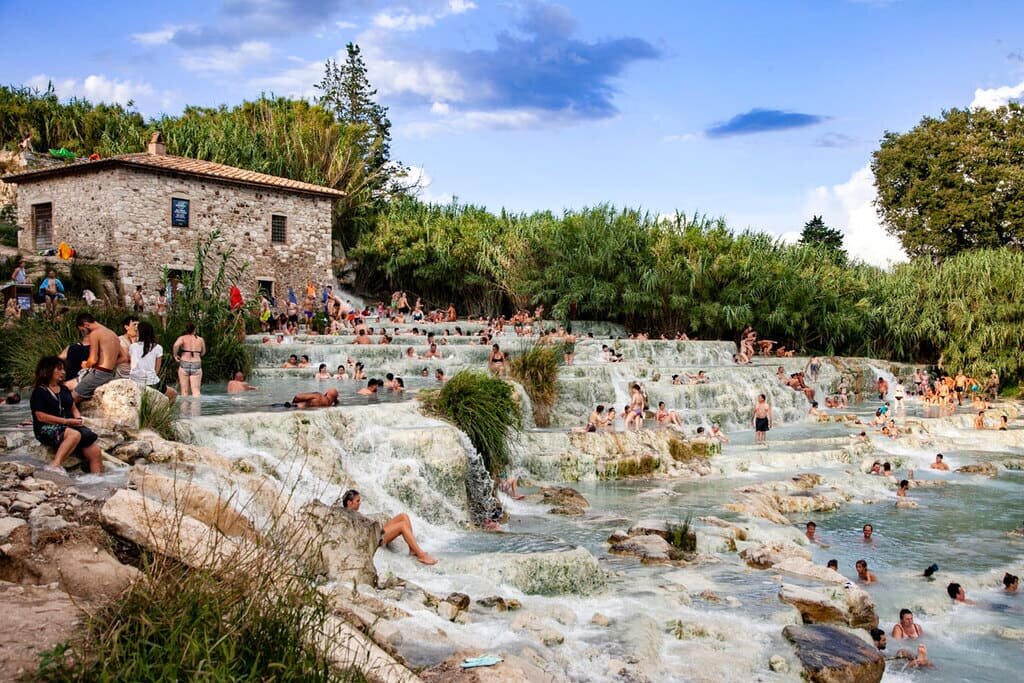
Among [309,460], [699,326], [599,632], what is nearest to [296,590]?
[599,632]

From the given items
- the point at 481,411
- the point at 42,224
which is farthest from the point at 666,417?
the point at 42,224

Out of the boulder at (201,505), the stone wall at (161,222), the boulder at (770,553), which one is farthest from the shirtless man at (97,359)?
the stone wall at (161,222)

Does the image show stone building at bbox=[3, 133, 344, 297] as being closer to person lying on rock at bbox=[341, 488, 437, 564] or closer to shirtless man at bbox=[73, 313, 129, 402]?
shirtless man at bbox=[73, 313, 129, 402]

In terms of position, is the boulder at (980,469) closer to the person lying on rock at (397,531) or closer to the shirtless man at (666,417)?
the shirtless man at (666,417)

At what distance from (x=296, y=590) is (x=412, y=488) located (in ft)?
Result: 20.9

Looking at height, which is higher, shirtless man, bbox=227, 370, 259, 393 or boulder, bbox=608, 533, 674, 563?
shirtless man, bbox=227, 370, 259, 393

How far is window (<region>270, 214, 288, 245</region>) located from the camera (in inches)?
1098

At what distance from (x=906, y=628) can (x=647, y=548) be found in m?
2.71

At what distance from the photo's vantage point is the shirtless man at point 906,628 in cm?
790

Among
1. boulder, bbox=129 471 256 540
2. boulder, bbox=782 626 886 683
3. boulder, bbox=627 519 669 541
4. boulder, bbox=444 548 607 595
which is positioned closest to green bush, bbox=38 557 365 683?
boulder, bbox=129 471 256 540

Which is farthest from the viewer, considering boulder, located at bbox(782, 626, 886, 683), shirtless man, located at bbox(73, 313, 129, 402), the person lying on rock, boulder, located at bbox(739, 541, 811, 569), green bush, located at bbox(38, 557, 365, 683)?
boulder, located at bbox(739, 541, 811, 569)

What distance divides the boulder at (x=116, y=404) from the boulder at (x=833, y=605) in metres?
6.69

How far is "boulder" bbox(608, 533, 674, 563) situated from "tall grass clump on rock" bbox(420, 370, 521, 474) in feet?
9.26

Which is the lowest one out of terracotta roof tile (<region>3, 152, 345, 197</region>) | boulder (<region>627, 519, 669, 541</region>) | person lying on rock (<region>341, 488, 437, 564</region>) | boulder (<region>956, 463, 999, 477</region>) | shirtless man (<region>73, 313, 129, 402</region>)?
boulder (<region>956, 463, 999, 477</region>)
